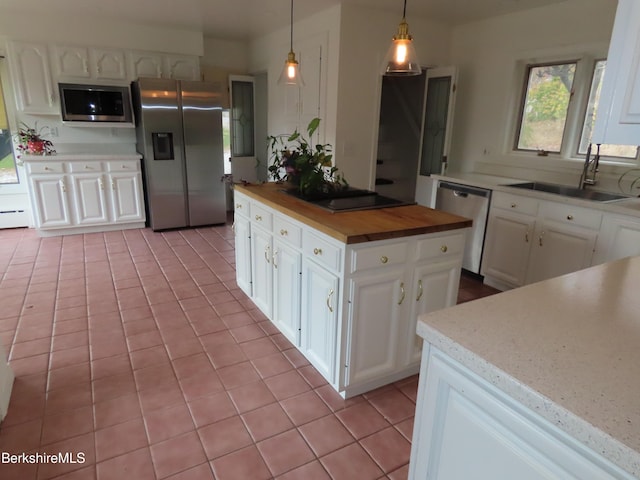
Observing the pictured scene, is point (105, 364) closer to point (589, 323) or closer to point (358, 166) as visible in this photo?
point (589, 323)

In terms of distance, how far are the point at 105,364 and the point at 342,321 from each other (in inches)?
57.7

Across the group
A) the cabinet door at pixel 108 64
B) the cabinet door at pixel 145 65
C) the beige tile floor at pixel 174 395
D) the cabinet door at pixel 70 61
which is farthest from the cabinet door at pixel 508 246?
the cabinet door at pixel 70 61

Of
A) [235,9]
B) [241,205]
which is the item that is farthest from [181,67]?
[241,205]

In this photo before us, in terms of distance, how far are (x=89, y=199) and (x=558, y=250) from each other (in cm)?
491

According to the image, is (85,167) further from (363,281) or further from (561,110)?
(561,110)

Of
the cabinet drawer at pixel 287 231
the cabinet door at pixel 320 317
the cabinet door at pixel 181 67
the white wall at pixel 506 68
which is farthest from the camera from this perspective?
the cabinet door at pixel 181 67

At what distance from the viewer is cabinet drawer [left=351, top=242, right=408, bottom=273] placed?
184cm

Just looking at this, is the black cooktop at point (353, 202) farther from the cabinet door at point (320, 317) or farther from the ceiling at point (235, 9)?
the ceiling at point (235, 9)

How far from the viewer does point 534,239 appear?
3.11 meters

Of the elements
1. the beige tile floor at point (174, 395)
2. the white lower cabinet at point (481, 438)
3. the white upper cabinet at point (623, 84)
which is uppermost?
the white upper cabinet at point (623, 84)

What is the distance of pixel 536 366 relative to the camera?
2.79 feet

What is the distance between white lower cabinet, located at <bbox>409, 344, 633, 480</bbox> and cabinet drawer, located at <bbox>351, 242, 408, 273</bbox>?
2.66 feet

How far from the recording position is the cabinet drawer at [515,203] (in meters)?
3.09

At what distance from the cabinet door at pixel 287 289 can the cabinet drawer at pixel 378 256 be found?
1.56 ft
